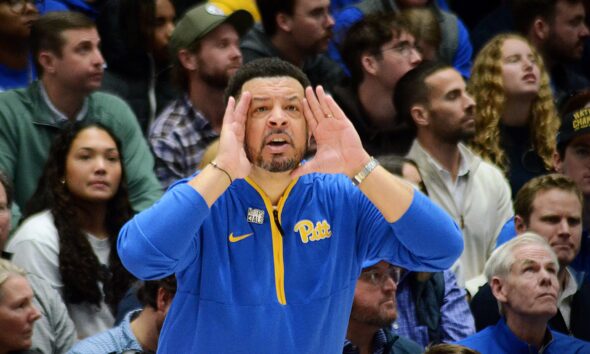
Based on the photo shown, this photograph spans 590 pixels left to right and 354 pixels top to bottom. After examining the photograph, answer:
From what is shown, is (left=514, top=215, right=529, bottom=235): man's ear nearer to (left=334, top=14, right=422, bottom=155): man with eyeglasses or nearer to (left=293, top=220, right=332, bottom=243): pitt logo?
(left=334, top=14, right=422, bottom=155): man with eyeglasses

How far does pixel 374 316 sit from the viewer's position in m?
4.79

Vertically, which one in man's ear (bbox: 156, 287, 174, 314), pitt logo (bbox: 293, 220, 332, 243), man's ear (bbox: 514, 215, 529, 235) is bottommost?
man's ear (bbox: 156, 287, 174, 314)

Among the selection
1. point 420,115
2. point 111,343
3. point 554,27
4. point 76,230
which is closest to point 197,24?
point 420,115

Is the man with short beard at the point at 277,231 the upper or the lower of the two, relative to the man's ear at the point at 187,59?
lower

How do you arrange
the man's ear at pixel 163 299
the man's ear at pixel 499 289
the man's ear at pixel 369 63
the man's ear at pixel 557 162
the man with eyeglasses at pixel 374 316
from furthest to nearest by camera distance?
the man's ear at pixel 369 63
the man's ear at pixel 557 162
the man's ear at pixel 499 289
the man with eyeglasses at pixel 374 316
the man's ear at pixel 163 299

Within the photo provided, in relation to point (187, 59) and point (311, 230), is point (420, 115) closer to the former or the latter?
point (187, 59)

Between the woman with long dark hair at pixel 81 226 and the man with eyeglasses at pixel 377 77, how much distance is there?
1608 millimetres

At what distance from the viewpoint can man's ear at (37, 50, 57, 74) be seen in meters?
5.80

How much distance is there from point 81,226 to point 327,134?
203 cm

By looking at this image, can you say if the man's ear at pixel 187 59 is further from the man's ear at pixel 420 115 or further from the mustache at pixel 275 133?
the mustache at pixel 275 133

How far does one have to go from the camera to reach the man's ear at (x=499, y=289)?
512 cm

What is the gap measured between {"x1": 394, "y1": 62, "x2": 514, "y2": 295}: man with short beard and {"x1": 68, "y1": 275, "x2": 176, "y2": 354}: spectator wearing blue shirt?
70.9 inches

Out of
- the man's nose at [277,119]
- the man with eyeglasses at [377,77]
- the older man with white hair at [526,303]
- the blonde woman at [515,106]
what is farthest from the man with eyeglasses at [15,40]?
the man's nose at [277,119]

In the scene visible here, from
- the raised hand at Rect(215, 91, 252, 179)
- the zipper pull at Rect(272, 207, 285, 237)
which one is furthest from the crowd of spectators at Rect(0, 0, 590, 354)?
the raised hand at Rect(215, 91, 252, 179)
